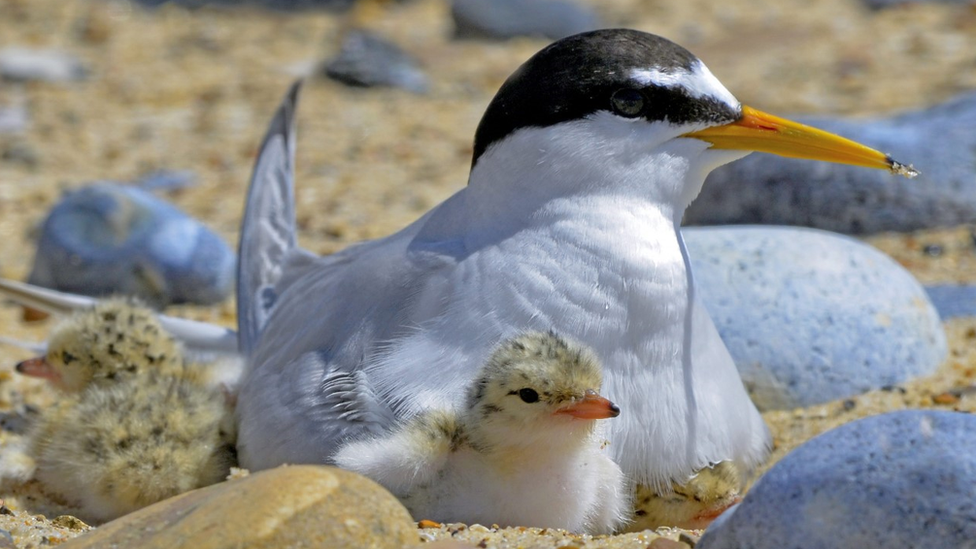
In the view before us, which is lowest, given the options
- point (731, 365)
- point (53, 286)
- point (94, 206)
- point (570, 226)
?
Result: point (53, 286)

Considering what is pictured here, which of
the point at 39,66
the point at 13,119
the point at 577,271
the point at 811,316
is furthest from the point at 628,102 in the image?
the point at 39,66

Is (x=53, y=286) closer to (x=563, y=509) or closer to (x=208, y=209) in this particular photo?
(x=208, y=209)

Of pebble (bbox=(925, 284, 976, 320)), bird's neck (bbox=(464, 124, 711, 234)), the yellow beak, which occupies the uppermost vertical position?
the yellow beak

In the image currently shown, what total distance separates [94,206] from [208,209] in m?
1.23

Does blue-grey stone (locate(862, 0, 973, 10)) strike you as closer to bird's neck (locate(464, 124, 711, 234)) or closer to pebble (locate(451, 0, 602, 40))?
pebble (locate(451, 0, 602, 40))

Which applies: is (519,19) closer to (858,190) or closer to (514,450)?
(858,190)

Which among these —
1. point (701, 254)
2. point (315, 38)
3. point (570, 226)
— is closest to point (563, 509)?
point (570, 226)

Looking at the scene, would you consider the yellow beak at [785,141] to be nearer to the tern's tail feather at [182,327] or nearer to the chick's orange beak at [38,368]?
the tern's tail feather at [182,327]

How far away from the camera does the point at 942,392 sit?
3.96 metres

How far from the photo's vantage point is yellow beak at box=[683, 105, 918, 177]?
10.1 ft

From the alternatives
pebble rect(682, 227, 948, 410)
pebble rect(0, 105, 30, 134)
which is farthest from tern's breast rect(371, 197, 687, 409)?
pebble rect(0, 105, 30, 134)

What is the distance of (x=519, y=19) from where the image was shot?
8.85m

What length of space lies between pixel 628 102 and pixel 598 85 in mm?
79

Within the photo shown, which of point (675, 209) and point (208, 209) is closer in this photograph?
point (675, 209)
